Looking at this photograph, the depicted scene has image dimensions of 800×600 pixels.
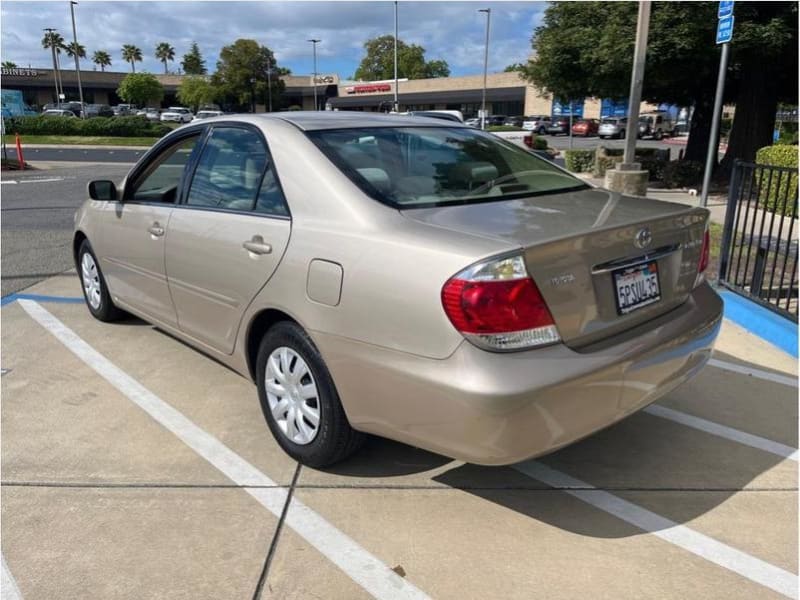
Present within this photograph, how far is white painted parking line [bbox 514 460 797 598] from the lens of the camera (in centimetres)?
247

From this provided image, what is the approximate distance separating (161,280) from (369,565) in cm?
230

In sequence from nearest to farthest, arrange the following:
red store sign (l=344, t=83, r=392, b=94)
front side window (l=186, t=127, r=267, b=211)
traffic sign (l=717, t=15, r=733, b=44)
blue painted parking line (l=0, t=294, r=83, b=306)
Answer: front side window (l=186, t=127, r=267, b=211)
blue painted parking line (l=0, t=294, r=83, b=306)
traffic sign (l=717, t=15, r=733, b=44)
red store sign (l=344, t=83, r=392, b=94)

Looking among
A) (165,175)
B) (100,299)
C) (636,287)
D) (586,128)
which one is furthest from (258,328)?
(586,128)

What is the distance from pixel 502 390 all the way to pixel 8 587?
1.97 m

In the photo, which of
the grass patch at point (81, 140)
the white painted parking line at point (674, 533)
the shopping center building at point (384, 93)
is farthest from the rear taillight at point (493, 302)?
the shopping center building at point (384, 93)

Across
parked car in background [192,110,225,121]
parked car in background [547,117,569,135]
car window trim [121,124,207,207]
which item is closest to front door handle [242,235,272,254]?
car window trim [121,124,207,207]

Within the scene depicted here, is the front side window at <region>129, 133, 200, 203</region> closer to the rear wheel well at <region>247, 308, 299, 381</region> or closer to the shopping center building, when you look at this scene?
the rear wheel well at <region>247, 308, 299, 381</region>

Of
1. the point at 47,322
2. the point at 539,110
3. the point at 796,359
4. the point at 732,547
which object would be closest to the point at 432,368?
the point at 732,547

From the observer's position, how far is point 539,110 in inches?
2564

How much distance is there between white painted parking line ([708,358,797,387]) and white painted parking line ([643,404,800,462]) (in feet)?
2.98

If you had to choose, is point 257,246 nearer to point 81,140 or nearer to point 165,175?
point 165,175

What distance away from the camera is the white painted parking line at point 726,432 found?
11.2ft

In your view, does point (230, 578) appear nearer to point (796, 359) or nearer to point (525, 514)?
point (525, 514)

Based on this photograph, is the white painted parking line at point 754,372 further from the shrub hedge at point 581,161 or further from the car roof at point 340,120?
the shrub hedge at point 581,161
